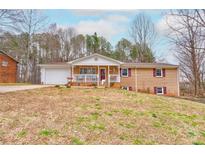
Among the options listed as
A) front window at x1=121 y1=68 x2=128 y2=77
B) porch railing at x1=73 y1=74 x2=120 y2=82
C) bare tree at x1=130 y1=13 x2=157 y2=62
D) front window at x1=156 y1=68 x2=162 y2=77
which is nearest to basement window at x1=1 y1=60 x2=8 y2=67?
porch railing at x1=73 y1=74 x2=120 y2=82

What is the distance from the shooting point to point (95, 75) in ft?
46.9

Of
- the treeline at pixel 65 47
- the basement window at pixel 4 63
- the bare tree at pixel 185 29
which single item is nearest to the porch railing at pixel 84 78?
the treeline at pixel 65 47

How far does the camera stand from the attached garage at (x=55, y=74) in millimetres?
14734

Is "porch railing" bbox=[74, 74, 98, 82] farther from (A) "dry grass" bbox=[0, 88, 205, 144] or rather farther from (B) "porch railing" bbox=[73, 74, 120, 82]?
(A) "dry grass" bbox=[0, 88, 205, 144]

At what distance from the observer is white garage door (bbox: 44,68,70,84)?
14.8m

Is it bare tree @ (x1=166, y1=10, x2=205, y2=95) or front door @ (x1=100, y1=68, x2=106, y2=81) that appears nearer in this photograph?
bare tree @ (x1=166, y1=10, x2=205, y2=95)

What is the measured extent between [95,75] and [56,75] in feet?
8.77

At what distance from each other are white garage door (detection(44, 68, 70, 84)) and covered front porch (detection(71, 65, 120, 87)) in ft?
2.04

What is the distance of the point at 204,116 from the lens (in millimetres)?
6602

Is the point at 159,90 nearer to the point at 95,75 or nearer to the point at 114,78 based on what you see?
the point at 114,78

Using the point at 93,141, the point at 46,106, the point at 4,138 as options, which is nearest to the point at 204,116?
the point at 93,141

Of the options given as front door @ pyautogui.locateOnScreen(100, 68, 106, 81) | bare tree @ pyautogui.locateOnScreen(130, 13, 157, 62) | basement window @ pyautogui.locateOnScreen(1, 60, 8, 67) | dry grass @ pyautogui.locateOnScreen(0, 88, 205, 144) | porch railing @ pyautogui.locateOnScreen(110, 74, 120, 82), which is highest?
bare tree @ pyautogui.locateOnScreen(130, 13, 157, 62)
